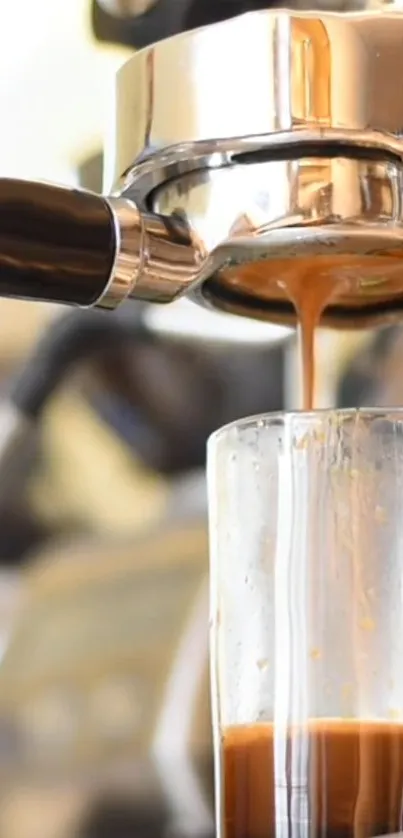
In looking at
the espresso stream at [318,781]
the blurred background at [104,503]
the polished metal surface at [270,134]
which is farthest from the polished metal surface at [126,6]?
the espresso stream at [318,781]

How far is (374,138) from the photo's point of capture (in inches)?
15.6

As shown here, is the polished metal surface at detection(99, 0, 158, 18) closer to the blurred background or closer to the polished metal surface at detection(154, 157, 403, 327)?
the blurred background

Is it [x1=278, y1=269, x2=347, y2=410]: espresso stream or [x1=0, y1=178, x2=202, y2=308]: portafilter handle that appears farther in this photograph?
[x1=278, y1=269, x2=347, y2=410]: espresso stream

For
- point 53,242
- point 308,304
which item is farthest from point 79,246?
point 308,304

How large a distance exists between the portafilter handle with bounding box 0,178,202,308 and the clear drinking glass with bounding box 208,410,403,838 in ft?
0.25

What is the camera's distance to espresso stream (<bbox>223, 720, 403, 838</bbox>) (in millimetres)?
401

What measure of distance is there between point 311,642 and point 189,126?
0.58ft

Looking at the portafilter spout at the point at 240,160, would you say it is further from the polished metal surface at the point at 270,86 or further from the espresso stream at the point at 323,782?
the espresso stream at the point at 323,782

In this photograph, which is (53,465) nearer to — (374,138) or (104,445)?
(104,445)

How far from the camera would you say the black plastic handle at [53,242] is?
1.20ft

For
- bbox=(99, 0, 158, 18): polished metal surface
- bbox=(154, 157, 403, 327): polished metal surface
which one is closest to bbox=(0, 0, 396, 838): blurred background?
bbox=(99, 0, 158, 18): polished metal surface

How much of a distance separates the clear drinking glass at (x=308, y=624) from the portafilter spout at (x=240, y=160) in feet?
0.23

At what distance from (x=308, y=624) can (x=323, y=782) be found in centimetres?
5

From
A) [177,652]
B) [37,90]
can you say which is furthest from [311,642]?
[37,90]
